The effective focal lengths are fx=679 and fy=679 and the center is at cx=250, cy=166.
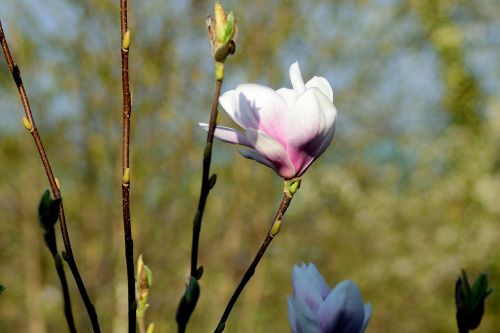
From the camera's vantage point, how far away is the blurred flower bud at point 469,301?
2.03 feet

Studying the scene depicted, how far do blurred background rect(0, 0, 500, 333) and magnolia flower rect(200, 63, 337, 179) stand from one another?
2916 mm

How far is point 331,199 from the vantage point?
4.93 meters

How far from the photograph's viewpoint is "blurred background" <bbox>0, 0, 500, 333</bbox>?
12.1ft

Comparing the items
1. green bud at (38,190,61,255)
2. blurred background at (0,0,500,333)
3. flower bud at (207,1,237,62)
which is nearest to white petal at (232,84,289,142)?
flower bud at (207,1,237,62)

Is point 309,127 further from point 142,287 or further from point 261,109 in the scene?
point 142,287

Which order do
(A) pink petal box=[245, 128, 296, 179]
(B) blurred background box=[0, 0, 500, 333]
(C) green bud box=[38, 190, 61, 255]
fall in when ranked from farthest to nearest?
(B) blurred background box=[0, 0, 500, 333]
(A) pink petal box=[245, 128, 296, 179]
(C) green bud box=[38, 190, 61, 255]

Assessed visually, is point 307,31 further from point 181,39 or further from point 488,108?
point 488,108

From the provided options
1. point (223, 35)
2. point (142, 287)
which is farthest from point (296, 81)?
point (142, 287)

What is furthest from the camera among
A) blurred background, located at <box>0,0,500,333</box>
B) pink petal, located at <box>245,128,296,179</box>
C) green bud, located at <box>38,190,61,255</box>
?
blurred background, located at <box>0,0,500,333</box>

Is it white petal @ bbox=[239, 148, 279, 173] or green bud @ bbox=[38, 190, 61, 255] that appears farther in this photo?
white petal @ bbox=[239, 148, 279, 173]

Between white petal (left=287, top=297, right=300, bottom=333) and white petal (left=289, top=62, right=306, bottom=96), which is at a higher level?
white petal (left=289, top=62, right=306, bottom=96)

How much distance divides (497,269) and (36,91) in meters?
3.15

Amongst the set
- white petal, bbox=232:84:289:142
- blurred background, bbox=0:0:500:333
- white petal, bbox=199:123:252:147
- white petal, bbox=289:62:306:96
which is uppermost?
blurred background, bbox=0:0:500:333

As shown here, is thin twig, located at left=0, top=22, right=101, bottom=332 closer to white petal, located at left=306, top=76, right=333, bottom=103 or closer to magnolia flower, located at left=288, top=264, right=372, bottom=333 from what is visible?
magnolia flower, located at left=288, top=264, right=372, bottom=333
